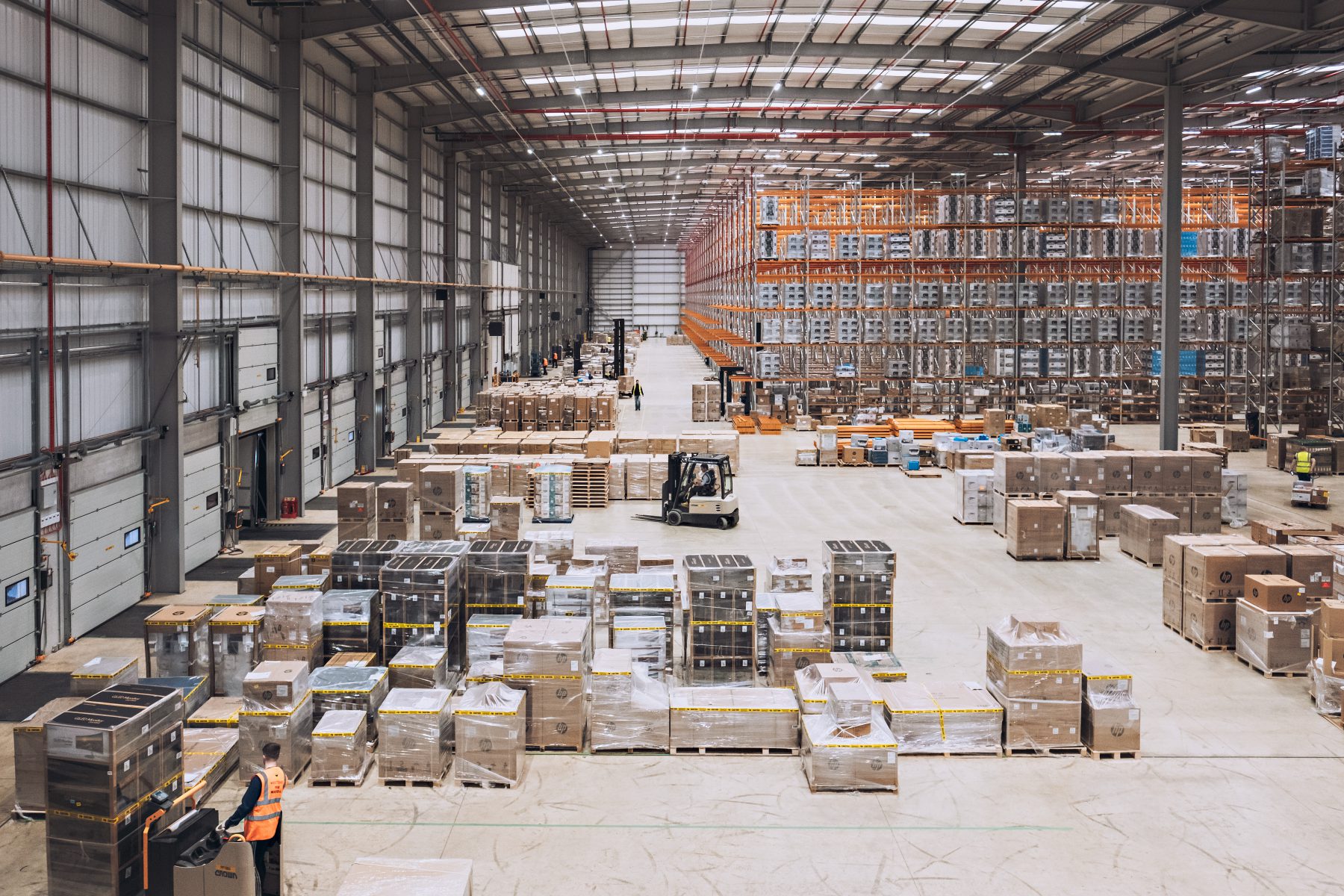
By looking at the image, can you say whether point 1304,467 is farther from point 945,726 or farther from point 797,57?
point 945,726

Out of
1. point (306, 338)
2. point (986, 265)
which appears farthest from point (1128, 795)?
point (986, 265)

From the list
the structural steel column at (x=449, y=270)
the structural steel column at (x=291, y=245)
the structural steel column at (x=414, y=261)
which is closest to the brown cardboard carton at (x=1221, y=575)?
the structural steel column at (x=291, y=245)

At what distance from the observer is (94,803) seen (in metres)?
6.39

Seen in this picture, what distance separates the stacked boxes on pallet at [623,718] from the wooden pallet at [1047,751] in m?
2.76

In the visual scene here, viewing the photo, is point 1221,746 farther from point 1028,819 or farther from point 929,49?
point 929,49

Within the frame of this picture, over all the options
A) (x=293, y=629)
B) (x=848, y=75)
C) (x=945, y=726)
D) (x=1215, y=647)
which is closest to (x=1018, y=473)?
(x=1215, y=647)

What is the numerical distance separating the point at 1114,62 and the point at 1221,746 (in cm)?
1663

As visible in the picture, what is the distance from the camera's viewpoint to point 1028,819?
7.55 m

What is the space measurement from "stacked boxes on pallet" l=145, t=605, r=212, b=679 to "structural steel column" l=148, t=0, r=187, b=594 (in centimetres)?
415

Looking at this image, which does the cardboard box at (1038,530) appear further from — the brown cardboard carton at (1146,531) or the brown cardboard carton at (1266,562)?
the brown cardboard carton at (1266,562)

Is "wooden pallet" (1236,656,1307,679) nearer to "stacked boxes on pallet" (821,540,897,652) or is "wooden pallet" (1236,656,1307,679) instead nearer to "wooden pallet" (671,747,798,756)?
"stacked boxes on pallet" (821,540,897,652)

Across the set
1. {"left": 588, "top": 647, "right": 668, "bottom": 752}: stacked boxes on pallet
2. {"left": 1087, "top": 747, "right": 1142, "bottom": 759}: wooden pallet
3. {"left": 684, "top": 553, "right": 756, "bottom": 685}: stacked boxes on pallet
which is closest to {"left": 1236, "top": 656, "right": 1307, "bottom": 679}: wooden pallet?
{"left": 1087, "top": 747, "right": 1142, "bottom": 759}: wooden pallet

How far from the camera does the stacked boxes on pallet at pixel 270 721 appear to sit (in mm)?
8031

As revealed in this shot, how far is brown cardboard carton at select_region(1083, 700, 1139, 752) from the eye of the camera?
8.55 metres
